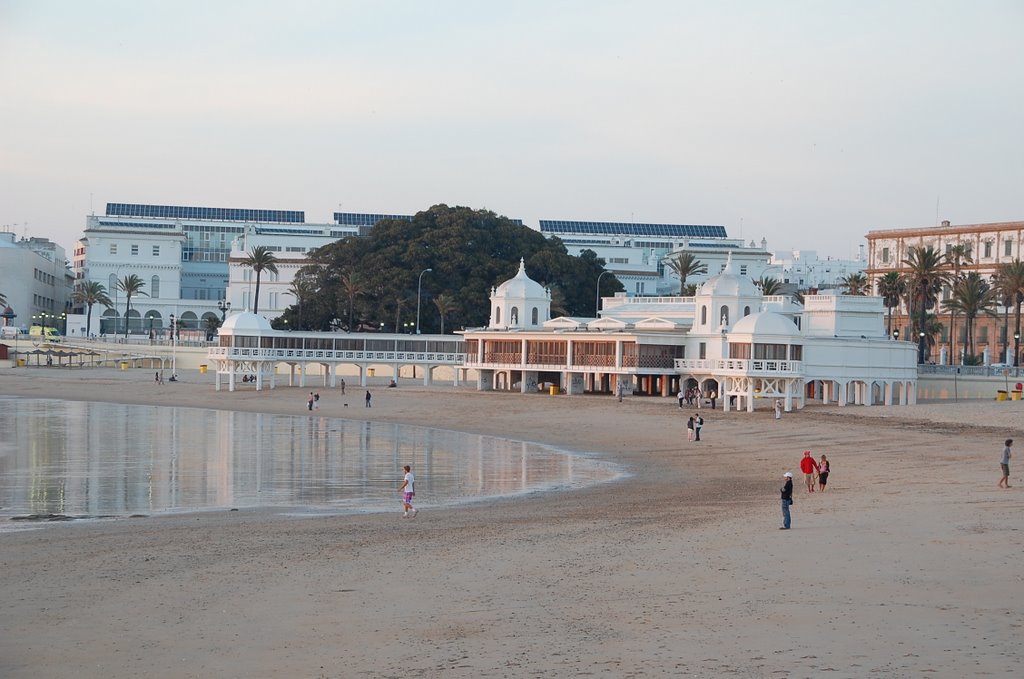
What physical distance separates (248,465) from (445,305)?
198ft

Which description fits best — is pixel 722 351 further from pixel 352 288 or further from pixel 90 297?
pixel 90 297

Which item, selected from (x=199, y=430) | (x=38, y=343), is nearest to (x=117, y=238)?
(x=38, y=343)

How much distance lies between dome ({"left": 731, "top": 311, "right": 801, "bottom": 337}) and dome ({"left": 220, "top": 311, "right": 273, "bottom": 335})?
35492 millimetres

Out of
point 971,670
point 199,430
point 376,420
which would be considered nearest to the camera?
point 971,670

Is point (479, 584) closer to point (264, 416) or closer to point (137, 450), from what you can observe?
point (137, 450)

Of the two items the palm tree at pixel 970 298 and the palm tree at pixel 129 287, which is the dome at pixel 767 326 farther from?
the palm tree at pixel 129 287

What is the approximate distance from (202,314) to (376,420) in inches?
3295

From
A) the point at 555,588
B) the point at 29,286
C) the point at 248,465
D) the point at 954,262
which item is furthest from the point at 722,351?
the point at 29,286

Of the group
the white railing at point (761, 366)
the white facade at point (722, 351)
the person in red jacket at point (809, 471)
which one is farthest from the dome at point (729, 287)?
the person in red jacket at point (809, 471)

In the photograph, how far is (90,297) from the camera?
133m

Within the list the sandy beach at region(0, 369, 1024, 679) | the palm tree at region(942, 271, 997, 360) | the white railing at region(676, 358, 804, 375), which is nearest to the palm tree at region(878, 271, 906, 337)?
the palm tree at region(942, 271, 997, 360)

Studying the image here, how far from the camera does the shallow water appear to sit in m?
33.0

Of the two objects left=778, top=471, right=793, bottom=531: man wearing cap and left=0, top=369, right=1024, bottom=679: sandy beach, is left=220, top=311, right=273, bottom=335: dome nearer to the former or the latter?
left=0, top=369, right=1024, bottom=679: sandy beach

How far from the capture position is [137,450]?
4678 centimetres
